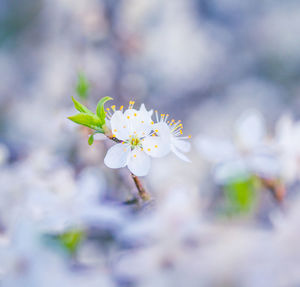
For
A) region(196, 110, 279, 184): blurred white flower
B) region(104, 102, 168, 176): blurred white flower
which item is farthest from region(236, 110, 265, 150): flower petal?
region(104, 102, 168, 176): blurred white flower

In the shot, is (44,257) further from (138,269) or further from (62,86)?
(62,86)

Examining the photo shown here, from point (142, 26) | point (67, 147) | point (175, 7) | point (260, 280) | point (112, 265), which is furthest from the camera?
point (175, 7)

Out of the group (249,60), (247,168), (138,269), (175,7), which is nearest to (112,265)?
(138,269)

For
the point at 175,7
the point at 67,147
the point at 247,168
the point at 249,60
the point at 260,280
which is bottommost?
the point at 260,280

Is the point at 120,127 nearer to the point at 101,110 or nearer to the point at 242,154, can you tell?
the point at 101,110

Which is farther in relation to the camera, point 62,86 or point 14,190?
point 62,86

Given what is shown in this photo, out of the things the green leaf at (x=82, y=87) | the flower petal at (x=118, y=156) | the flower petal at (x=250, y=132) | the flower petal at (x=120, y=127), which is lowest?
the flower petal at (x=118, y=156)

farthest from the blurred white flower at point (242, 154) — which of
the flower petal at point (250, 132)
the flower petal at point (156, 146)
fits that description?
the flower petal at point (156, 146)

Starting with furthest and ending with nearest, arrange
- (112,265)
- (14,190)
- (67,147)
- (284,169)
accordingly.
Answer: (67,147) → (14,190) → (284,169) → (112,265)

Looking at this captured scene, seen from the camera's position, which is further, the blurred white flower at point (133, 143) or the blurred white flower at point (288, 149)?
the blurred white flower at point (288, 149)

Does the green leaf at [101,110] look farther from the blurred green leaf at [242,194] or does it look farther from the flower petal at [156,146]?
the blurred green leaf at [242,194]
